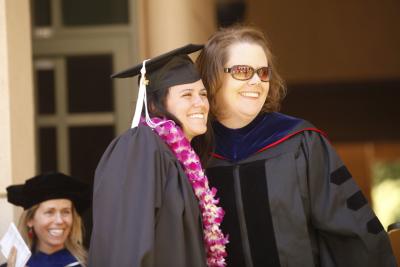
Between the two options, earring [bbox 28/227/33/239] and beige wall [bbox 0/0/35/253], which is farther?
beige wall [bbox 0/0/35/253]

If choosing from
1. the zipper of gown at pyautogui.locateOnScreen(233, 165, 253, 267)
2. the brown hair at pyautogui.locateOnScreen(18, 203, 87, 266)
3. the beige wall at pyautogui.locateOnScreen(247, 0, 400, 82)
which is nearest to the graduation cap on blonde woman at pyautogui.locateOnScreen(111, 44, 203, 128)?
the zipper of gown at pyautogui.locateOnScreen(233, 165, 253, 267)

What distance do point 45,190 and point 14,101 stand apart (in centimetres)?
71

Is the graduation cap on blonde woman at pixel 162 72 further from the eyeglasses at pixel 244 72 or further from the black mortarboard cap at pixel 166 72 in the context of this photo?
the eyeglasses at pixel 244 72

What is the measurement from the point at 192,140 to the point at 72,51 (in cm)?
324

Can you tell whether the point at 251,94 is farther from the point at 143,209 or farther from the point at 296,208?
the point at 143,209

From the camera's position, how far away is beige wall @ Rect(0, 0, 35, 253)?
484 centimetres

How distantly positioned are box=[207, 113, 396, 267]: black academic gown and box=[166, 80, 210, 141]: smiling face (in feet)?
1.34

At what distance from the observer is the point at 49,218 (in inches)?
176

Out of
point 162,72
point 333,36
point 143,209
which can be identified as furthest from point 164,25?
point 333,36

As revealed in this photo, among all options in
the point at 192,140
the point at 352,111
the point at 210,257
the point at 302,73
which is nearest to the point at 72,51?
the point at 192,140

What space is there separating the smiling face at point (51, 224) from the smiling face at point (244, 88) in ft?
3.55

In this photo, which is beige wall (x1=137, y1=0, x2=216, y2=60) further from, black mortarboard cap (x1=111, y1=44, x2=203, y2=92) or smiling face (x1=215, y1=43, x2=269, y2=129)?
black mortarboard cap (x1=111, y1=44, x2=203, y2=92)

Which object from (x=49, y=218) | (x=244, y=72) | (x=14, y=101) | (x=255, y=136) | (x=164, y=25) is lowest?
(x=49, y=218)

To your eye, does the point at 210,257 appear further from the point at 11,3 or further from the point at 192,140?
the point at 11,3
